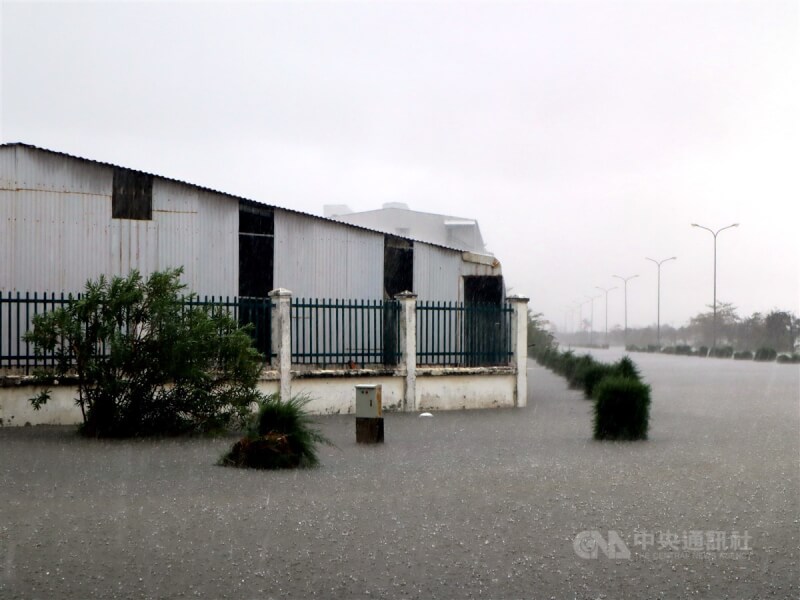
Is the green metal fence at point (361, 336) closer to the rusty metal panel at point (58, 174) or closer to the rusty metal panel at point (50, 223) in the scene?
the rusty metal panel at point (50, 223)

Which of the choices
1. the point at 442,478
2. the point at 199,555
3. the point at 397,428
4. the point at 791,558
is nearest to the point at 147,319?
the point at 397,428

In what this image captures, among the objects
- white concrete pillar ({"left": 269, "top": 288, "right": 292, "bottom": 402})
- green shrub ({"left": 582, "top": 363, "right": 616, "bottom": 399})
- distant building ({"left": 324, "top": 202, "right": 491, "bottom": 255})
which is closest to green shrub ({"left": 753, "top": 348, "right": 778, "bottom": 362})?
distant building ({"left": 324, "top": 202, "right": 491, "bottom": 255})

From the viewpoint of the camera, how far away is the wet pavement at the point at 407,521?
5.81m

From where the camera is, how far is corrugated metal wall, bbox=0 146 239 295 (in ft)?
60.5

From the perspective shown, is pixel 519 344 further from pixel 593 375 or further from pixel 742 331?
pixel 742 331

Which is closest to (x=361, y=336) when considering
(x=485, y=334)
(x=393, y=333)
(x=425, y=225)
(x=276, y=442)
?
(x=393, y=333)

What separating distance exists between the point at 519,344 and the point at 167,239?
785 cm

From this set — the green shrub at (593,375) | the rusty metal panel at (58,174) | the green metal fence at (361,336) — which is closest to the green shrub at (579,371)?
the green shrub at (593,375)

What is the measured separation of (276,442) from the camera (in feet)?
34.0

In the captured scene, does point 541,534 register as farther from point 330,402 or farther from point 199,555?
point 330,402

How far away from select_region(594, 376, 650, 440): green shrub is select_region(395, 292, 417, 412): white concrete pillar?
5.37 m

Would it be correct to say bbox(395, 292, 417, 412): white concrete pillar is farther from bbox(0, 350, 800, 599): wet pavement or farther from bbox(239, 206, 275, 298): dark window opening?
bbox(0, 350, 800, 599): wet pavement

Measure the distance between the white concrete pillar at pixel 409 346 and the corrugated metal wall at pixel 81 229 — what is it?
4.33m

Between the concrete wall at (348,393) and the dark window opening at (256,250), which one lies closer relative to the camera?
the concrete wall at (348,393)
